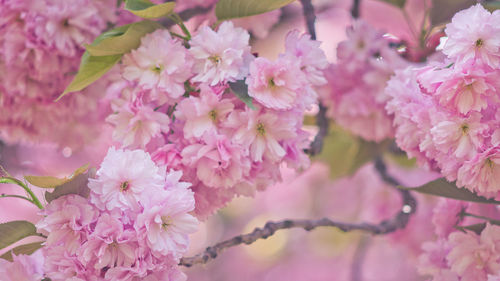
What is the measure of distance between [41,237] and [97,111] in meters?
0.44

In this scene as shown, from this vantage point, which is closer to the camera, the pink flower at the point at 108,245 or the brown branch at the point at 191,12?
the pink flower at the point at 108,245

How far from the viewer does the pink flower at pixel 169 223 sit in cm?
58

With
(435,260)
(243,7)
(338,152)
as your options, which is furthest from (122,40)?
(338,152)

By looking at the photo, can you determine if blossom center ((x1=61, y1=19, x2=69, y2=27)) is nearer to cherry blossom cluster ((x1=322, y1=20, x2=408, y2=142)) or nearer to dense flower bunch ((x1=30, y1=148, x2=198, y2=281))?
dense flower bunch ((x1=30, y1=148, x2=198, y2=281))

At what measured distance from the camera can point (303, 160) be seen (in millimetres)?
719

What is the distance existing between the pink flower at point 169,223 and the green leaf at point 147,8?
21cm

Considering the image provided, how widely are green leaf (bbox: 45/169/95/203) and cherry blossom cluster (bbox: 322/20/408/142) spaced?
51 cm

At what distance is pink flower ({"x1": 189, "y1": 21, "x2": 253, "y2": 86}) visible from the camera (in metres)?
0.67

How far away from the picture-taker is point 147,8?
26.8 inches

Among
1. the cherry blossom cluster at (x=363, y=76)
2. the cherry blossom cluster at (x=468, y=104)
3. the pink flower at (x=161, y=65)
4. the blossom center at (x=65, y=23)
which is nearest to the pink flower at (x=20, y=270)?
the pink flower at (x=161, y=65)

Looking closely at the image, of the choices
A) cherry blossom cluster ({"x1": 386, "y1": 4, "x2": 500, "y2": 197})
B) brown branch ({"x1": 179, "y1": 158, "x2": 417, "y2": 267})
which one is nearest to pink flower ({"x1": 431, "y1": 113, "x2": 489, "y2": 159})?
cherry blossom cluster ({"x1": 386, "y1": 4, "x2": 500, "y2": 197})

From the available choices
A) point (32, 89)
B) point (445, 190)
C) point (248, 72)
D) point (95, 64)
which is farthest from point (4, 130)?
point (445, 190)

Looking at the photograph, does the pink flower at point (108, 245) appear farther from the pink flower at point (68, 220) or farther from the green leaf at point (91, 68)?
the green leaf at point (91, 68)

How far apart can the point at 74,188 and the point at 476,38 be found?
44 centimetres
